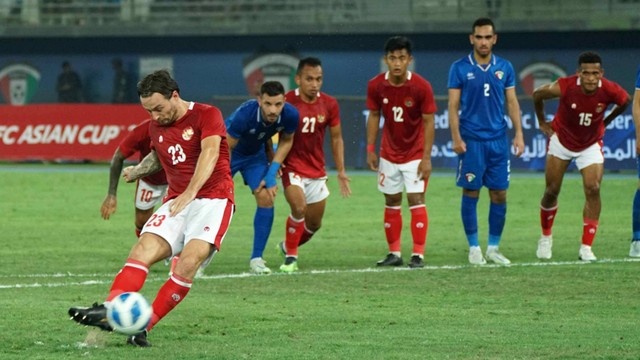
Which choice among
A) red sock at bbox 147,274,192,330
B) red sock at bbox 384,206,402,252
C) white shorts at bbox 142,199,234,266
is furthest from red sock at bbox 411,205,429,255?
red sock at bbox 147,274,192,330

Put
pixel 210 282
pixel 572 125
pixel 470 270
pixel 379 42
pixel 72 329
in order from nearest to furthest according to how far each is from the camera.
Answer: pixel 72 329 < pixel 210 282 < pixel 470 270 < pixel 572 125 < pixel 379 42

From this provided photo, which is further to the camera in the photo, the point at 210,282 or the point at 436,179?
the point at 436,179

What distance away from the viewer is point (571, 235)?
16.4 m

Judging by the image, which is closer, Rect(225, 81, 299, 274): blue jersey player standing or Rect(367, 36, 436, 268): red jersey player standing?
Rect(225, 81, 299, 274): blue jersey player standing

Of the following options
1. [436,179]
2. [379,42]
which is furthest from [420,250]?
[379,42]

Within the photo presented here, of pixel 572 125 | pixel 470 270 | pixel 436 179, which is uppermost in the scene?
pixel 572 125

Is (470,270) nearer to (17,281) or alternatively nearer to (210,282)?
(210,282)

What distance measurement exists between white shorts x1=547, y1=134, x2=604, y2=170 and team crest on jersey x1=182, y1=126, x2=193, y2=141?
629cm

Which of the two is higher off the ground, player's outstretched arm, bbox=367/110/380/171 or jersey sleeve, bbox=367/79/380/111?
jersey sleeve, bbox=367/79/380/111

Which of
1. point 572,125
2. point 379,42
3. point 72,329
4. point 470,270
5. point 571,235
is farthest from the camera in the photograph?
point 379,42

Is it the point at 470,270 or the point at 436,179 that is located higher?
the point at 470,270

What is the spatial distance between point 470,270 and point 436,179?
12.5 m

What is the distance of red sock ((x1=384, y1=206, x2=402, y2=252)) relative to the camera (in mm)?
13523

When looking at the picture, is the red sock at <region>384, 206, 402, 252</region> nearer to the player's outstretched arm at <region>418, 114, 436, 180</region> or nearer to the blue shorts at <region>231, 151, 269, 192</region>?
the player's outstretched arm at <region>418, 114, 436, 180</region>
